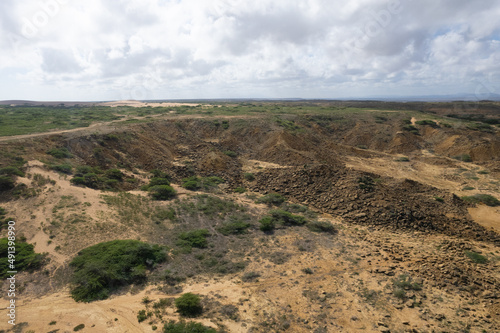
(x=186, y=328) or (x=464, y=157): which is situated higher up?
(x=464, y=157)

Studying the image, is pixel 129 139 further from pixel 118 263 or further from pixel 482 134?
pixel 482 134

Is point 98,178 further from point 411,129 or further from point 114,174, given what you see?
point 411,129

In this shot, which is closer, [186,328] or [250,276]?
[186,328]

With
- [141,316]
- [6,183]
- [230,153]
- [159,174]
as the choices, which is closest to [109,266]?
[141,316]

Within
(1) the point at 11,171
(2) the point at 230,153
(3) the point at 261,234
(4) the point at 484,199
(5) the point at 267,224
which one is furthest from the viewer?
(2) the point at 230,153

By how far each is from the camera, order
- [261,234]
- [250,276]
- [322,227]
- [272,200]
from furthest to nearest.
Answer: [272,200] < [322,227] < [261,234] < [250,276]

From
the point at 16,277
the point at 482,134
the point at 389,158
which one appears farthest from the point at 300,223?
the point at 482,134
